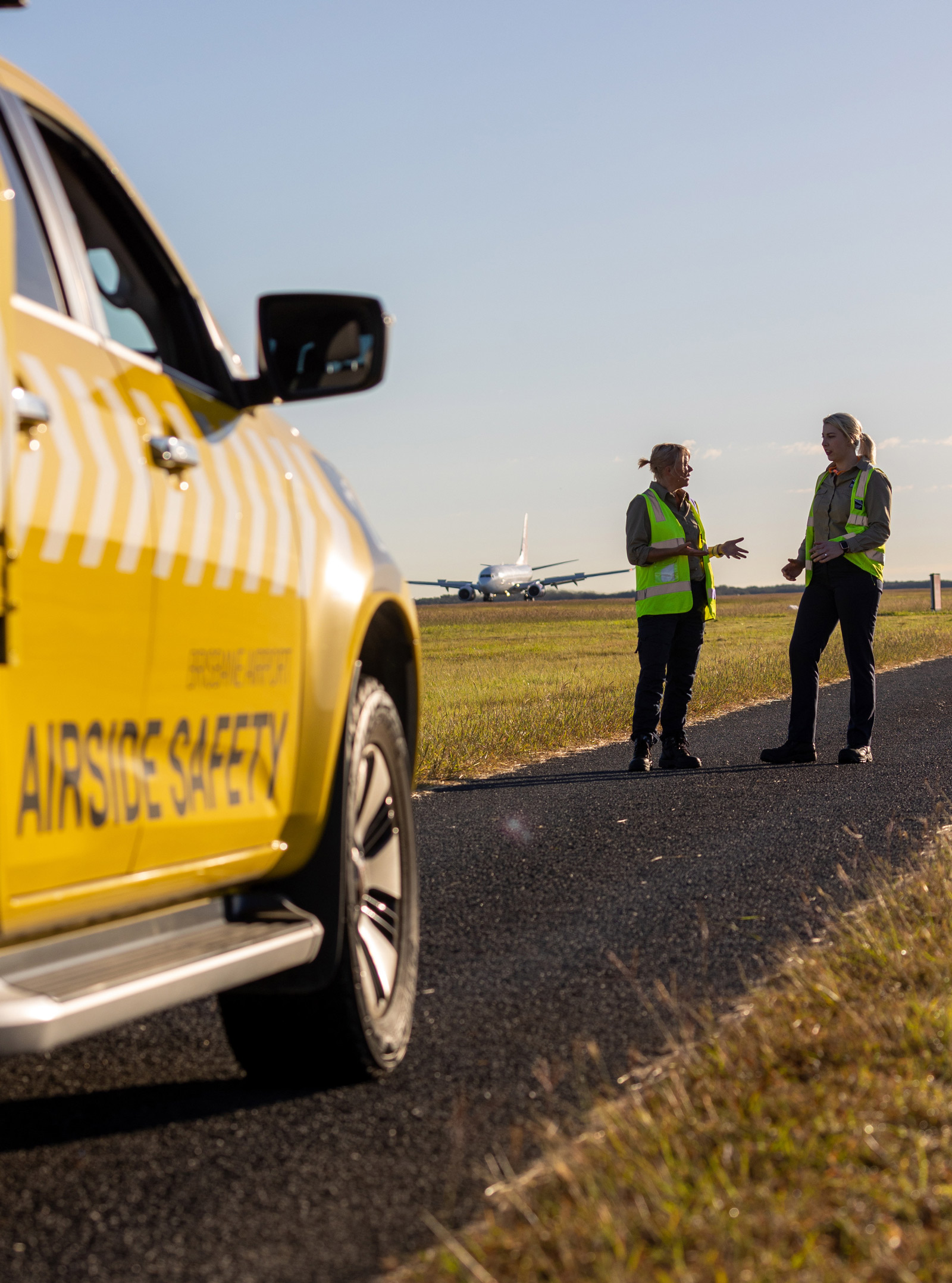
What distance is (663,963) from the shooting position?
406 cm

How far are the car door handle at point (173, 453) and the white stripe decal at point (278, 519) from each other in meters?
0.32

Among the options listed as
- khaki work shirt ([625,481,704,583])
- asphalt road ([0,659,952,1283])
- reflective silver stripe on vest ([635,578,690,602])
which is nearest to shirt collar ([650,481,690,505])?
khaki work shirt ([625,481,704,583])

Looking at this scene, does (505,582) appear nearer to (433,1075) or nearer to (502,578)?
(502,578)

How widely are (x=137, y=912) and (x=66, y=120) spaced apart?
149 centimetres

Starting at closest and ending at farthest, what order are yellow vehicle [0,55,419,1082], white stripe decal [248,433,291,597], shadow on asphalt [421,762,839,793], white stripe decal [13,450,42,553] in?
white stripe decal [13,450,42,553] → yellow vehicle [0,55,419,1082] → white stripe decal [248,433,291,597] → shadow on asphalt [421,762,839,793]

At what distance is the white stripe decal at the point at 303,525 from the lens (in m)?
2.98

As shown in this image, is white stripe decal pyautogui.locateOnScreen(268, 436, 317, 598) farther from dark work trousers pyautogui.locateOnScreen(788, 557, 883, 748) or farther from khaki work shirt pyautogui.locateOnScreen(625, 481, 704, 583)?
dark work trousers pyautogui.locateOnScreen(788, 557, 883, 748)

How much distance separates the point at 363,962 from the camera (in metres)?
3.10

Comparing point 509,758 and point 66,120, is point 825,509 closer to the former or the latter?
point 509,758

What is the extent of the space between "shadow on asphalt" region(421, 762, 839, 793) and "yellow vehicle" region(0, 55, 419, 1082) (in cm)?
481

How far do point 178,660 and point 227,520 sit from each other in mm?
354

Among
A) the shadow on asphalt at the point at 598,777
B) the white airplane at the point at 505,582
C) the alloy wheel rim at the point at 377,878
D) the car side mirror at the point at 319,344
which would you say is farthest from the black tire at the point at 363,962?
the white airplane at the point at 505,582

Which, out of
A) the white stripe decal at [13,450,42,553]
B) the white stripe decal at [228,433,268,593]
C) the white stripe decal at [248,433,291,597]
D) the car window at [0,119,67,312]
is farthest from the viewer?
the white stripe decal at [248,433,291,597]

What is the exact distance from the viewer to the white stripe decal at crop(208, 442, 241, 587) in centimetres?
265
